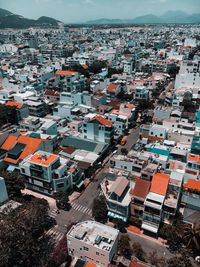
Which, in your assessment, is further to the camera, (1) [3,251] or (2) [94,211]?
(2) [94,211]

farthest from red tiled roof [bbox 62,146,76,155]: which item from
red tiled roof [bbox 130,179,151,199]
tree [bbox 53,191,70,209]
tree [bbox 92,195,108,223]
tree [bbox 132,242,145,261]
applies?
tree [bbox 132,242,145,261]

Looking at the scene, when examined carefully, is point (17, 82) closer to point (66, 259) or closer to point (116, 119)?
point (116, 119)

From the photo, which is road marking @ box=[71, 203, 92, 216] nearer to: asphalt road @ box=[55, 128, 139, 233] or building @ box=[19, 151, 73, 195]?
asphalt road @ box=[55, 128, 139, 233]

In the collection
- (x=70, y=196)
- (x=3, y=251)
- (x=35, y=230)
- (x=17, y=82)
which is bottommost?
(x=70, y=196)

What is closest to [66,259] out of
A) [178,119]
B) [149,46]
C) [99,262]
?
[99,262]

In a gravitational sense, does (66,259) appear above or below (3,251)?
below

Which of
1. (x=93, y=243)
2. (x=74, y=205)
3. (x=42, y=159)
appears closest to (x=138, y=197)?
(x=93, y=243)

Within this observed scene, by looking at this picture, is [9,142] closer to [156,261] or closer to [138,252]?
[138,252]
